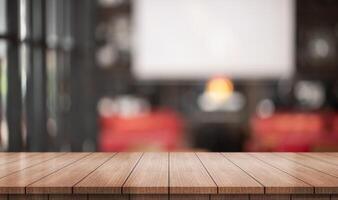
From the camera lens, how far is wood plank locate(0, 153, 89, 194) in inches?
49.9

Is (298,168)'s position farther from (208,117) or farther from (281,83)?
(281,83)

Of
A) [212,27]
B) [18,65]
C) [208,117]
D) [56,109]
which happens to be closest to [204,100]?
[208,117]

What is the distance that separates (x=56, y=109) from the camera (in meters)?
3.77

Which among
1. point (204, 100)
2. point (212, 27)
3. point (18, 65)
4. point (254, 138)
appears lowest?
point (254, 138)

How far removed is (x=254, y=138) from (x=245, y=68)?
61.2 inches

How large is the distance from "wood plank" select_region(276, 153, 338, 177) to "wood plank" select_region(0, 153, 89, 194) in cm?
91

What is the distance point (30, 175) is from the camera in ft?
4.74

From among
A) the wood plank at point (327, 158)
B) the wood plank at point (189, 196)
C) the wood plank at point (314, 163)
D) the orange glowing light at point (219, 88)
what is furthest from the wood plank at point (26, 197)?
the orange glowing light at point (219, 88)

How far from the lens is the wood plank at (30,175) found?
1268 millimetres

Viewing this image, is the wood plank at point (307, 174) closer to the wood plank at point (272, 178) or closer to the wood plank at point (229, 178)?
the wood plank at point (272, 178)

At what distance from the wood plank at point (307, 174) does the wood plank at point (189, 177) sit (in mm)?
292

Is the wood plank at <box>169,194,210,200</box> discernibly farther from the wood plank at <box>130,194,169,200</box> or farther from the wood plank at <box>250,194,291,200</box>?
the wood plank at <box>250,194,291,200</box>

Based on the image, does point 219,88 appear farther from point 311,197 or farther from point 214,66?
point 311,197

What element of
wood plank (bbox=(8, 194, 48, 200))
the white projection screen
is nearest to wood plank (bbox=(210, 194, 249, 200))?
wood plank (bbox=(8, 194, 48, 200))
